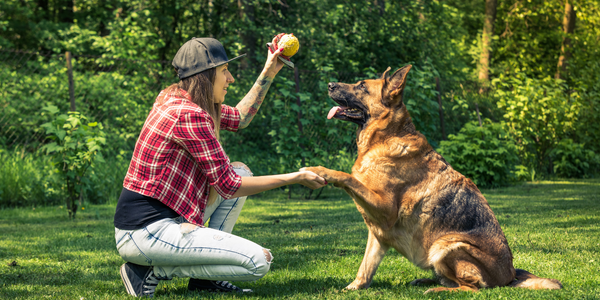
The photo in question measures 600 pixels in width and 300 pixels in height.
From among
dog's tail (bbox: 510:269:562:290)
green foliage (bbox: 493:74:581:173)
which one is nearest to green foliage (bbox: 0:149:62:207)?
dog's tail (bbox: 510:269:562:290)

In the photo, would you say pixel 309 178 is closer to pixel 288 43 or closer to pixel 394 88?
pixel 394 88

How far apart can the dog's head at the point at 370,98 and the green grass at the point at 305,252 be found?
1425 mm

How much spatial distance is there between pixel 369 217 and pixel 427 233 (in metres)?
0.49

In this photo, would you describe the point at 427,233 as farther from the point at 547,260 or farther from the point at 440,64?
the point at 440,64

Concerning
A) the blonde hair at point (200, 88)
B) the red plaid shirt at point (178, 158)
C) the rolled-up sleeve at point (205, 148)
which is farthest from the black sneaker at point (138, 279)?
the blonde hair at point (200, 88)

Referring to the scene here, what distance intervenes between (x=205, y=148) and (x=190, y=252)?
2.30 feet

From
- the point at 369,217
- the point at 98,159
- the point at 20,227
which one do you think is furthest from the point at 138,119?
the point at 369,217

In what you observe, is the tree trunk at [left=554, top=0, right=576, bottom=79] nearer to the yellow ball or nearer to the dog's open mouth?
the dog's open mouth

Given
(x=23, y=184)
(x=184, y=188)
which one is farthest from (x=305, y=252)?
(x=23, y=184)

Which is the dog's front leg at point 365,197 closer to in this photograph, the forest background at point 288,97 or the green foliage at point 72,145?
the green foliage at point 72,145

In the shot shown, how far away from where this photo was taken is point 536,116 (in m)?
12.5

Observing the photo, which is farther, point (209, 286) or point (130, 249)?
point (209, 286)

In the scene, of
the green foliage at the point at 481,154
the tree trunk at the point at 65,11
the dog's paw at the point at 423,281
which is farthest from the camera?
the tree trunk at the point at 65,11

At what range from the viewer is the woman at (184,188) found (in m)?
3.16
